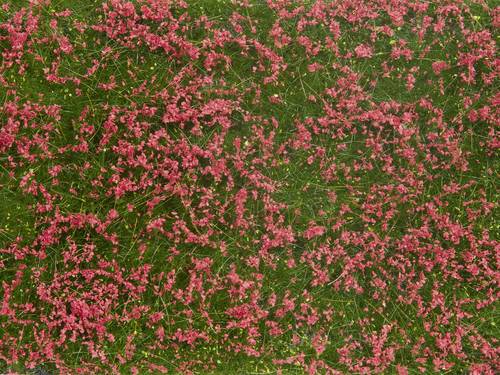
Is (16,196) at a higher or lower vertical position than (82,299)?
higher

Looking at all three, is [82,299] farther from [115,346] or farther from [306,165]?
[306,165]

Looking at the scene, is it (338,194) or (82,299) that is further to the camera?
(338,194)

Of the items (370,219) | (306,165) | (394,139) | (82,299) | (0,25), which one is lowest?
(82,299)

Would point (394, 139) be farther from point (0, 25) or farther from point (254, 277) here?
point (0, 25)

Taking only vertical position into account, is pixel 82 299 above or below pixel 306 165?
below

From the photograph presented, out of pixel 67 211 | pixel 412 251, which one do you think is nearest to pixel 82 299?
pixel 67 211

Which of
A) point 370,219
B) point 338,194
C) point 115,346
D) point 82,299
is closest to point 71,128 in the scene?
point 82,299
